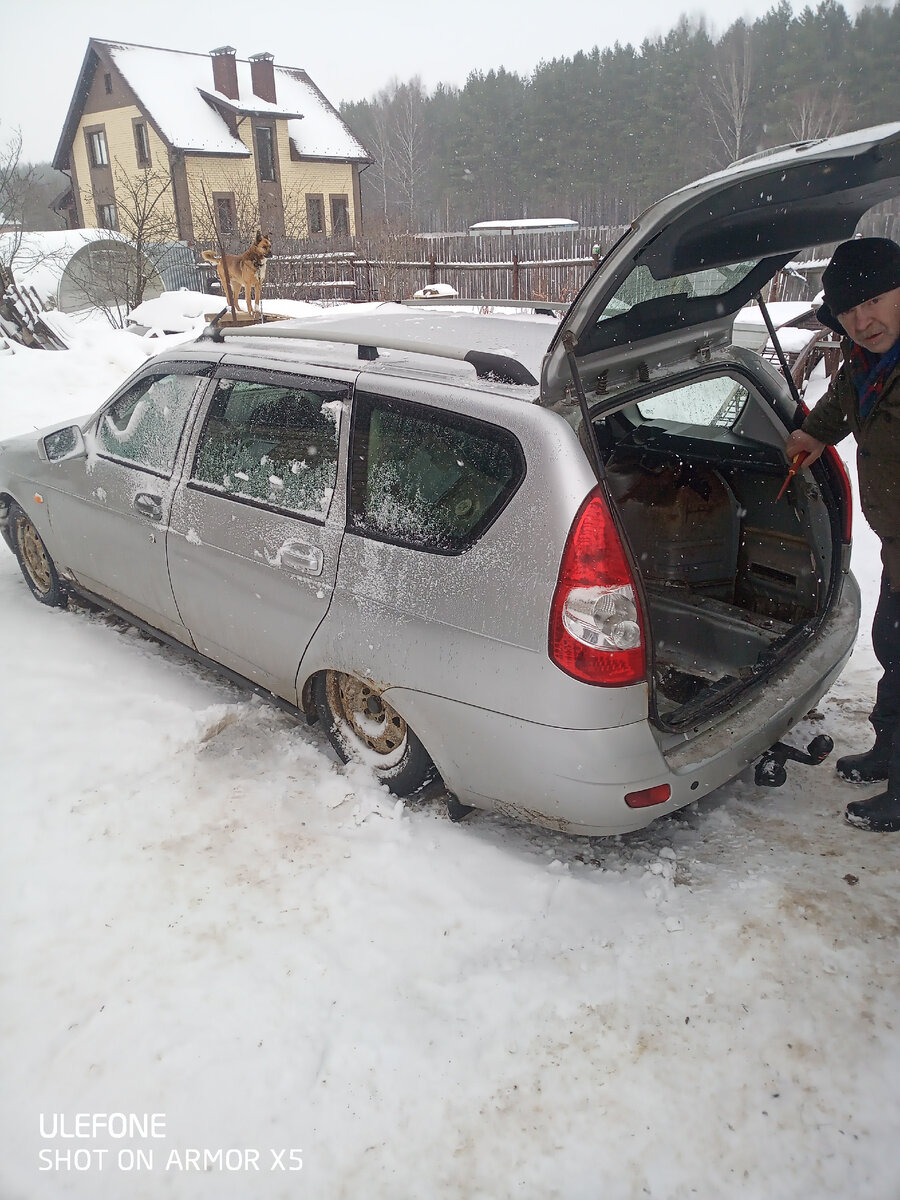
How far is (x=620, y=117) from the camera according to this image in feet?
152

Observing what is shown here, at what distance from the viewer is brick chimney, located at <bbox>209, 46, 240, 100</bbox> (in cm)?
3347

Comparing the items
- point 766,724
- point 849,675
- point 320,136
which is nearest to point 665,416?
point 849,675

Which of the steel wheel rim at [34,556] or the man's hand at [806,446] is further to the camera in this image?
the steel wheel rim at [34,556]

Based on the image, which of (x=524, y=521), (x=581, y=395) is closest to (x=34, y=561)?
(x=524, y=521)

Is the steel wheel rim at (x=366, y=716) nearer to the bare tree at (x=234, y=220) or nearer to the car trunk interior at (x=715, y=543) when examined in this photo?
the car trunk interior at (x=715, y=543)

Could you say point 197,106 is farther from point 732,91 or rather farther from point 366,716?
point 366,716

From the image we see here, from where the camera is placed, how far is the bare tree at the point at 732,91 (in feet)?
118

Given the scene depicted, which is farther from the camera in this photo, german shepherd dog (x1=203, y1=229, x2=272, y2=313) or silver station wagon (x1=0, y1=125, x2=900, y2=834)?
german shepherd dog (x1=203, y1=229, x2=272, y2=313)

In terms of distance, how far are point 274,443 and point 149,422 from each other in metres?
0.99

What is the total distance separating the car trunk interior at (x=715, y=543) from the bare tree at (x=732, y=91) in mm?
37281

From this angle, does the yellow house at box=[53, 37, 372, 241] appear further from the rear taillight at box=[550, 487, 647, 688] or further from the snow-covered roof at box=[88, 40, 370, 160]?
the rear taillight at box=[550, 487, 647, 688]

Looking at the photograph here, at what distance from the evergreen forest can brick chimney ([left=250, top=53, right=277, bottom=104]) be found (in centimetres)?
719

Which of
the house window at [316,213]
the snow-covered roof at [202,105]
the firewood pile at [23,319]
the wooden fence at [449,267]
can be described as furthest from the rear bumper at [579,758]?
the house window at [316,213]

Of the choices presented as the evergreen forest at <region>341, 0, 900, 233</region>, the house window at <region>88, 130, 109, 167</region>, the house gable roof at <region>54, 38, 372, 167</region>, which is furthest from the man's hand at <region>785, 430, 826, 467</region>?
the house window at <region>88, 130, 109, 167</region>
